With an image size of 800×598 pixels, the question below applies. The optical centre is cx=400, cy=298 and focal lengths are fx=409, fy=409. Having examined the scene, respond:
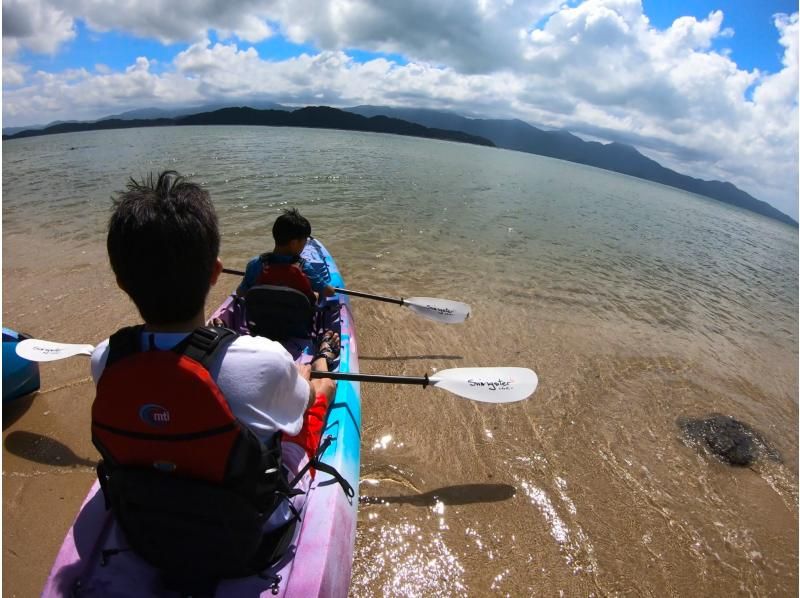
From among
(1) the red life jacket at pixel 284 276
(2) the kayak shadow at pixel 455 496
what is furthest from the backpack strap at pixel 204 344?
(1) the red life jacket at pixel 284 276

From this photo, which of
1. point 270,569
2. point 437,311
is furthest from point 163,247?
point 437,311

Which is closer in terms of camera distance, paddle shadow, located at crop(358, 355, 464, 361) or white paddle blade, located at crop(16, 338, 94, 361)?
white paddle blade, located at crop(16, 338, 94, 361)

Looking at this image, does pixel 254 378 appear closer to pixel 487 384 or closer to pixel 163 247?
pixel 163 247

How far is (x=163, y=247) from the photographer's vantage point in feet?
5.17

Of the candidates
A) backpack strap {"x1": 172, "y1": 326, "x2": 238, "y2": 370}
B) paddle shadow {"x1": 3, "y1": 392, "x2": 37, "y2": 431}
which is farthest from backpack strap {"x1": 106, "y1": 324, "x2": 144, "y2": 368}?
paddle shadow {"x1": 3, "y1": 392, "x2": 37, "y2": 431}

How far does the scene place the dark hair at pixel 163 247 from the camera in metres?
1.56

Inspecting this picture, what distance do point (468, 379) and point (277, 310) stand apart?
222cm

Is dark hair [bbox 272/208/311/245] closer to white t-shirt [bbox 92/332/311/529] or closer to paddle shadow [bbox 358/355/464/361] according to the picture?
paddle shadow [bbox 358/355/464/361]

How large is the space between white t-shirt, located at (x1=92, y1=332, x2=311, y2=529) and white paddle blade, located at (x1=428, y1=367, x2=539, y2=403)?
2.52 m

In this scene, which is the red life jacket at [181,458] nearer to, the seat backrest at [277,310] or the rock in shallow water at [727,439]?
the seat backrest at [277,310]

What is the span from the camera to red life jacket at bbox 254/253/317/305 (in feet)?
15.0

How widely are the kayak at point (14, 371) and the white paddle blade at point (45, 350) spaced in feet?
0.44

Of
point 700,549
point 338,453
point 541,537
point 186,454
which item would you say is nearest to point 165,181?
point 186,454

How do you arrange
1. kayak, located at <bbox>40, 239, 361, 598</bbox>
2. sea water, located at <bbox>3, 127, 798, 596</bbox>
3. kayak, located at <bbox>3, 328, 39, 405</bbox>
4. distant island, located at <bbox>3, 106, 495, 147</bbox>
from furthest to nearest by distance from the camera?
distant island, located at <bbox>3, 106, 495, 147</bbox>
kayak, located at <bbox>3, 328, 39, 405</bbox>
sea water, located at <bbox>3, 127, 798, 596</bbox>
kayak, located at <bbox>40, 239, 361, 598</bbox>
